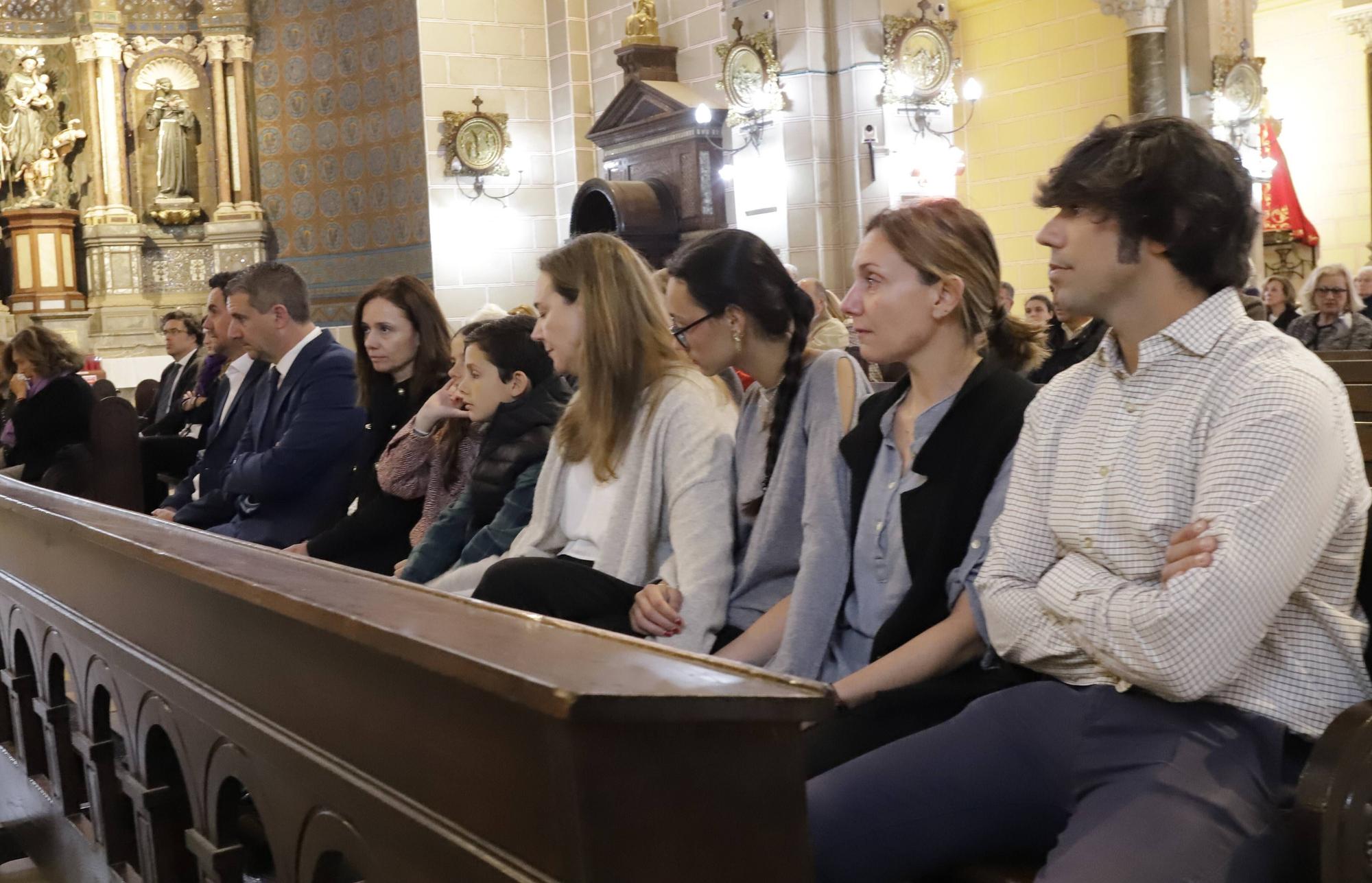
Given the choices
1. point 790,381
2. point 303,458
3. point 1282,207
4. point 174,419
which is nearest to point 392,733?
point 790,381

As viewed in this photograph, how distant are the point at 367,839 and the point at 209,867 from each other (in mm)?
593

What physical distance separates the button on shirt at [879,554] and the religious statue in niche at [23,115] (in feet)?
42.1

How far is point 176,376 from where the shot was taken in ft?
23.8

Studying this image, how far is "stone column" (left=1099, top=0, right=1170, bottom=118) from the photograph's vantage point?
9.34 meters

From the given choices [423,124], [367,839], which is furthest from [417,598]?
[423,124]

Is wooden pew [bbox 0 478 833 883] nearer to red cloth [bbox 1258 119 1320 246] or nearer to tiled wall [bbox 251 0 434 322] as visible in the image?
tiled wall [bbox 251 0 434 322]

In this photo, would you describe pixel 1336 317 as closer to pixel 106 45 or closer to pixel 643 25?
pixel 643 25

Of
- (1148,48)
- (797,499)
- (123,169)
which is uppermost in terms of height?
(123,169)

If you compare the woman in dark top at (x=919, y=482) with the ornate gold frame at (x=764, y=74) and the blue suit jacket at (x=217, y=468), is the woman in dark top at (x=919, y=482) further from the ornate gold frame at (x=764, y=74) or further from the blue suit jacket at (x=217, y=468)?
the ornate gold frame at (x=764, y=74)

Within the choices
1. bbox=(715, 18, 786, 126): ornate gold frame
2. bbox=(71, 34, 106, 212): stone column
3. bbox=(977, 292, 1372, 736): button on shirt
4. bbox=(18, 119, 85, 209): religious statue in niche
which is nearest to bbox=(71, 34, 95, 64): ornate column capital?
bbox=(71, 34, 106, 212): stone column

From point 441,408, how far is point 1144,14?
Result: 24.8ft

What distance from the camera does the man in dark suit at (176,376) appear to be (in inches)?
265

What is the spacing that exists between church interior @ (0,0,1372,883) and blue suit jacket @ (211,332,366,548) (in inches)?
1.6

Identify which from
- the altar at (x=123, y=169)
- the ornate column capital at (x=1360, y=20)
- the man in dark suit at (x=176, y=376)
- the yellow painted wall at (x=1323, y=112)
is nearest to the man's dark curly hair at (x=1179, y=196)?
the man in dark suit at (x=176, y=376)
